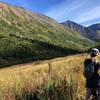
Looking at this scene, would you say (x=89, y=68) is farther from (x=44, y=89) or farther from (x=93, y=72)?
(x=44, y=89)

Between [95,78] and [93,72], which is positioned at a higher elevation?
[93,72]

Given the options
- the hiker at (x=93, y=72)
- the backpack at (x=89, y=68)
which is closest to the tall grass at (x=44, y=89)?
the hiker at (x=93, y=72)

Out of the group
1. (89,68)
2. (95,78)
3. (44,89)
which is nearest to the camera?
(89,68)

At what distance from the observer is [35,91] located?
11.8 metres

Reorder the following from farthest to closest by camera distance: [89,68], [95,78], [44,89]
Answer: [44,89], [95,78], [89,68]

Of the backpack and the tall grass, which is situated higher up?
the backpack

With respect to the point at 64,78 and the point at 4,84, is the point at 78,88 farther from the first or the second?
the point at 4,84

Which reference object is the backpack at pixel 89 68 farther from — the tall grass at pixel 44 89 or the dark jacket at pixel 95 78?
the tall grass at pixel 44 89

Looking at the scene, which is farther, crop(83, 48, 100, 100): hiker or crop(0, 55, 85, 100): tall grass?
crop(0, 55, 85, 100): tall grass

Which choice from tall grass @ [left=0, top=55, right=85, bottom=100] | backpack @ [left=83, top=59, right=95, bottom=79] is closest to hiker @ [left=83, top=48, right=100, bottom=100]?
backpack @ [left=83, top=59, right=95, bottom=79]

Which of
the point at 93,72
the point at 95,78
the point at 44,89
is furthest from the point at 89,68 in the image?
the point at 44,89

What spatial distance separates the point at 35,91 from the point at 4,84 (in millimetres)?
983

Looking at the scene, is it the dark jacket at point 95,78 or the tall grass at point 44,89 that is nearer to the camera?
the dark jacket at point 95,78

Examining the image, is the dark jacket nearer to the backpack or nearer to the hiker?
the hiker
